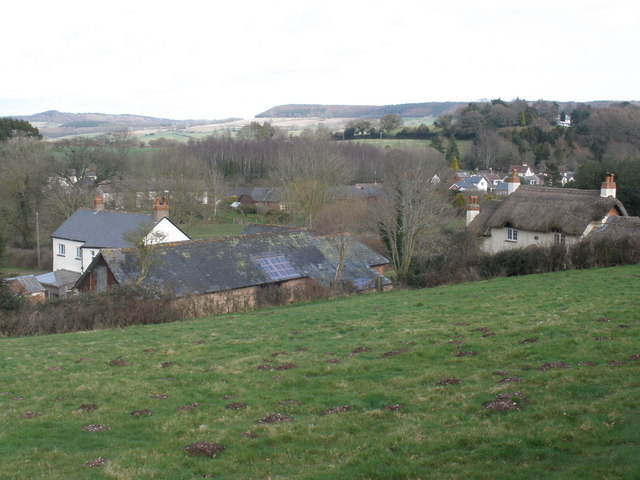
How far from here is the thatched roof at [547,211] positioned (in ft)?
120

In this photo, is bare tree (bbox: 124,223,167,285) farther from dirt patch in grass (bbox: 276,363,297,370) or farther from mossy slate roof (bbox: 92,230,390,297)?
dirt patch in grass (bbox: 276,363,297,370)

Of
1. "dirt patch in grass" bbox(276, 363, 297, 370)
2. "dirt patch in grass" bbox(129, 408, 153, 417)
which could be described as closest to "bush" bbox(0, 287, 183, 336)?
"dirt patch in grass" bbox(276, 363, 297, 370)

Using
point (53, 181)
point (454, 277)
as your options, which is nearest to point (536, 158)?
point (53, 181)

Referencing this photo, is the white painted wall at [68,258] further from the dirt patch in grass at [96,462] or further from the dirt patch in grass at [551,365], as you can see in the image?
the dirt patch in grass at [551,365]

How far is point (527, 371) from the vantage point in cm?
1099

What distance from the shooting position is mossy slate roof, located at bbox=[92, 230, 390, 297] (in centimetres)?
2788

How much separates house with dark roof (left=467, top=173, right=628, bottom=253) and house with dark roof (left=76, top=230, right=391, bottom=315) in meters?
11.0

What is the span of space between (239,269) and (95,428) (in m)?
20.2

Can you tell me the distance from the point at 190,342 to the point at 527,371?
29.3ft

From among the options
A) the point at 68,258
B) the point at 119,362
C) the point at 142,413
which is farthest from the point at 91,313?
the point at 68,258

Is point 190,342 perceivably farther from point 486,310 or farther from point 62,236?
point 62,236

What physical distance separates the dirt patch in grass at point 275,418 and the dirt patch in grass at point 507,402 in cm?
307

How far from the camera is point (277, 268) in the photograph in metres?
30.8

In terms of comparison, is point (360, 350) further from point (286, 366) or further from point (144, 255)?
point (144, 255)
